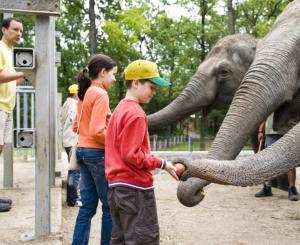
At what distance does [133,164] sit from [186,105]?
416cm

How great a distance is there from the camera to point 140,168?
3441 millimetres

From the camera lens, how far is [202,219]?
23.2 ft

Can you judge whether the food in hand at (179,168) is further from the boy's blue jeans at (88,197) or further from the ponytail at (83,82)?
the ponytail at (83,82)

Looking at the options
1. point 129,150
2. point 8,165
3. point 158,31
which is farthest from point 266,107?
point 158,31

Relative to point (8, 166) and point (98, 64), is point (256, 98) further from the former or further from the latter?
point (8, 166)

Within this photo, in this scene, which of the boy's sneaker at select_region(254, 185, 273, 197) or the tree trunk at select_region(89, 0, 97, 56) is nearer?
the boy's sneaker at select_region(254, 185, 273, 197)

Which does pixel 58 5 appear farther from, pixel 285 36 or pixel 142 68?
pixel 285 36

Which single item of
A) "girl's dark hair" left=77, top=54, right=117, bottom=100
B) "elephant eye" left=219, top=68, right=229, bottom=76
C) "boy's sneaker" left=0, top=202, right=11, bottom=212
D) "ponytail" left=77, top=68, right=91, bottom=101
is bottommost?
"boy's sneaker" left=0, top=202, right=11, bottom=212

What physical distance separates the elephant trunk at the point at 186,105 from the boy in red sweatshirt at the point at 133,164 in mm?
3760

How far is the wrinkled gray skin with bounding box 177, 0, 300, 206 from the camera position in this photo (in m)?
3.88

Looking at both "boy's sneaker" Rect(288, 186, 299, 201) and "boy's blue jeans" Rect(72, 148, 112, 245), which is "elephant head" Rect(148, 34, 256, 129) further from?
"boy's blue jeans" Rect(72, 148, 112, 245)

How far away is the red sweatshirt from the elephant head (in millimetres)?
3805

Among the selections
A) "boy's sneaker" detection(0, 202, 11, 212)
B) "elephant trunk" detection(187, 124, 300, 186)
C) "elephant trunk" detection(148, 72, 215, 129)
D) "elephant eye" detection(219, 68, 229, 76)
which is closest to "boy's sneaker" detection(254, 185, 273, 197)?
"elephant trunk" detection(148, 72, 215, 129)

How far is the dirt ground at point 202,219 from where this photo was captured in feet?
18.2
